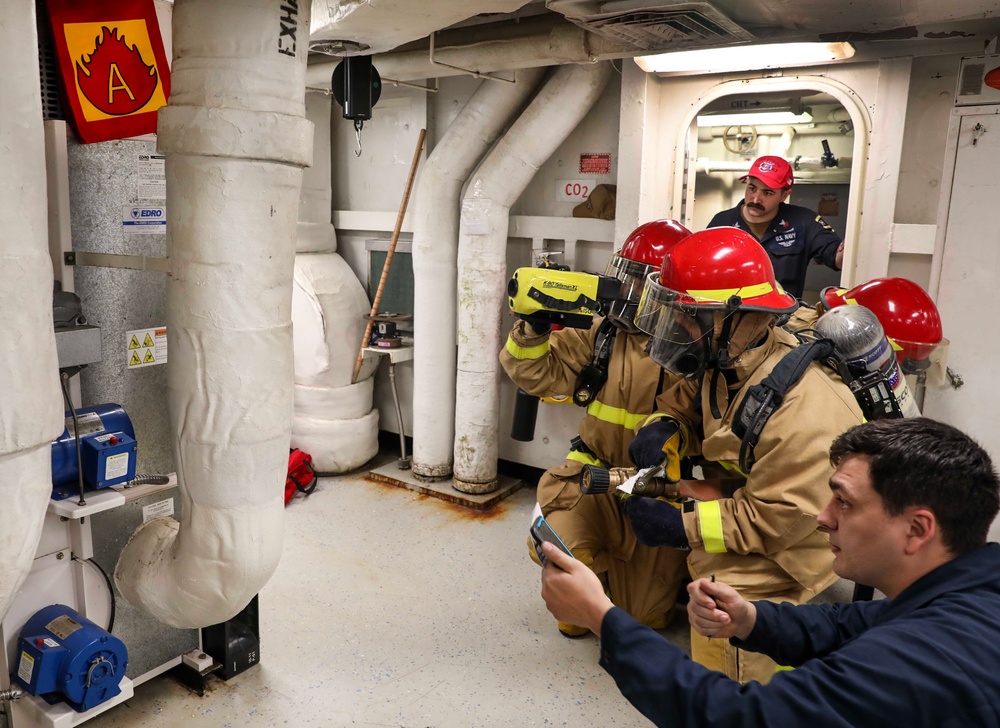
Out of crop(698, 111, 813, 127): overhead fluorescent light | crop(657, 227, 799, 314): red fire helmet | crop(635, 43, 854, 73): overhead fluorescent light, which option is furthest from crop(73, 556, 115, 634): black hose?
crop(698, 111, 813, 127): overhead fluorescent light

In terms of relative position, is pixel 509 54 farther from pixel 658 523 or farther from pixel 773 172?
pixel 658 523

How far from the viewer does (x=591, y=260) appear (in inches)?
161

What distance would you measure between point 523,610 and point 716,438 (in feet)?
4.38

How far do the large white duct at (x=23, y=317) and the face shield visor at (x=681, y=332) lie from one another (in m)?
1.59

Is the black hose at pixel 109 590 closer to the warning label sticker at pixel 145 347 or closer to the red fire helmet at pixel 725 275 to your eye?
the warning label sticker at pixel 145 347

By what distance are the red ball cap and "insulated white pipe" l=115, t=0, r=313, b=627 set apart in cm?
251

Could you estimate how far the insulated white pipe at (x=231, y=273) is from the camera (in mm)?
1627

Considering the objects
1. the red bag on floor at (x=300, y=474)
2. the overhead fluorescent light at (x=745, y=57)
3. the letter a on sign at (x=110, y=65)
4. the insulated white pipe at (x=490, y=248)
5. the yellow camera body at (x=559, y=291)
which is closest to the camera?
the letter a on sign at (x=110, y=65)

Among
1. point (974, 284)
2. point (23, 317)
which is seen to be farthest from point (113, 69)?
point (974, 284)

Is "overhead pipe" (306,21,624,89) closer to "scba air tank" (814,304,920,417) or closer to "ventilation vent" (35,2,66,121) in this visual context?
"scba air tank" (814,304,920,417)

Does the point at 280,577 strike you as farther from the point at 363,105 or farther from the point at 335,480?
the point at 363,105

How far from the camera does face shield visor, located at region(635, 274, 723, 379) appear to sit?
2.22 metres

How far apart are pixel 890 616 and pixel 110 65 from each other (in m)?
2.18

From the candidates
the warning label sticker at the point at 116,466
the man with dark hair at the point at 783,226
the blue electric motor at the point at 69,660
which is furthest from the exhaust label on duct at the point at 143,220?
the man with dark hair at the point at 783,226
